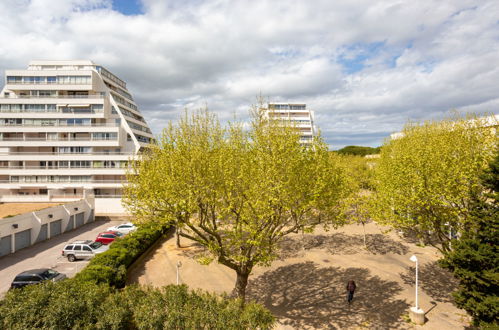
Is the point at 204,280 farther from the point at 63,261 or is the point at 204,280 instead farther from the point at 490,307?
the point at 490,307

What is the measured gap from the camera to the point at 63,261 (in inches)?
1088

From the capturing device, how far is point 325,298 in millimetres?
19656

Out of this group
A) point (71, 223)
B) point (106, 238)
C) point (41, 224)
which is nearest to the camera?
point (106, 238)

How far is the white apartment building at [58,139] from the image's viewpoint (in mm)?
52656

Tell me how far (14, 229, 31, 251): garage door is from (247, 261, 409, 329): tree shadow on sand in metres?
27.7

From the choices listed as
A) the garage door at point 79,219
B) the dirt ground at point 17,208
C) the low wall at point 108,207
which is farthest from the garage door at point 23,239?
the low wall at point 108,207

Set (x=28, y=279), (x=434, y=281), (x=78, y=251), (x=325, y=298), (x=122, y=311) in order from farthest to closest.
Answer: (x=78, y=251)
(x=434, y=281)
(x=28, y=279)
(x=325, y=298)
(x=122, y=311)

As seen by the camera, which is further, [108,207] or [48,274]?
[108,207]

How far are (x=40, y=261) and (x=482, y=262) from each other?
35.9 m

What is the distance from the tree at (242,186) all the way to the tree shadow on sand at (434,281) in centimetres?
953

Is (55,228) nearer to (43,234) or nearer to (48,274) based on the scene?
(43,234)

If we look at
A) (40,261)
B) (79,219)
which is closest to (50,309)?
(40,261)

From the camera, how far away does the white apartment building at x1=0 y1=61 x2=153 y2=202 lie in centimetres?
5266

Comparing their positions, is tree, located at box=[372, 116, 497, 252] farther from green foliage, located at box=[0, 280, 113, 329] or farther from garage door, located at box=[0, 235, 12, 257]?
garage door, located at box=[0, 235, 12, 257]
